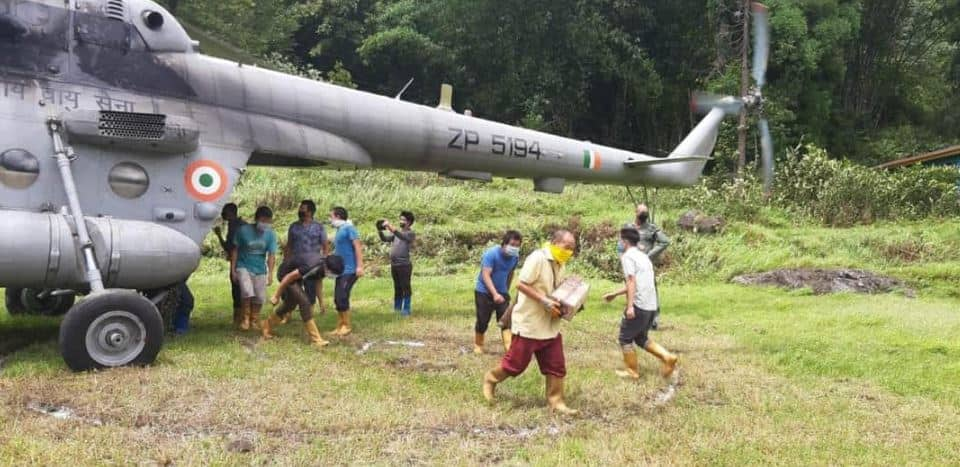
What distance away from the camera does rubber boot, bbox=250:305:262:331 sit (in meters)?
8.52

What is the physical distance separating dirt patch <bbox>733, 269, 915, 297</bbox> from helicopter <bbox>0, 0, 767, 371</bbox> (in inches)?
307

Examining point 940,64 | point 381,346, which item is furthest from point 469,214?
point 940,64

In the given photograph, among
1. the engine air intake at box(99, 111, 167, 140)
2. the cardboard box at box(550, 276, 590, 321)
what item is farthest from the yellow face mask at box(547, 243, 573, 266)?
the engine air intake at box(99, 111, 167, 140)

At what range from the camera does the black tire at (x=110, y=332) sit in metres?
6.12

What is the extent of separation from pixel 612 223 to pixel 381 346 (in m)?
11.3

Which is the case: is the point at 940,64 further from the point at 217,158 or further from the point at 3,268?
the point at 3,268

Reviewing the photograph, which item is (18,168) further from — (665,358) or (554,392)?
(665,358)

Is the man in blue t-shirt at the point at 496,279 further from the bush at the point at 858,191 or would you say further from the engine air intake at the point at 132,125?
the bush at the point at 858,191

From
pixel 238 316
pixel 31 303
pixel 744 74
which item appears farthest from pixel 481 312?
pixel 744 74

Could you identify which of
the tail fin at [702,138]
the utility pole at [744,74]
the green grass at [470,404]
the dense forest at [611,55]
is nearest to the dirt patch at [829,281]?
the tail fin at [702,138]

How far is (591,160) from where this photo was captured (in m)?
11.1

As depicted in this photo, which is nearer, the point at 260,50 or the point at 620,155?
the point at 620,155

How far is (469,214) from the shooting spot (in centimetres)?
1933

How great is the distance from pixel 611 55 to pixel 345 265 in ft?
79.3
